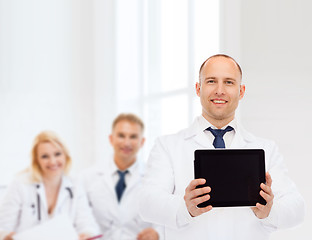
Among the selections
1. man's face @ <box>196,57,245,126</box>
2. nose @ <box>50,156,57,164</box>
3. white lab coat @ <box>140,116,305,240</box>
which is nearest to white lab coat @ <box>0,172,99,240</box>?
nose @ <box>50,156,57,164</box>

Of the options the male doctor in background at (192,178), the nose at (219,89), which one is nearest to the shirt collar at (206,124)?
the male doctor in background at (192,178)

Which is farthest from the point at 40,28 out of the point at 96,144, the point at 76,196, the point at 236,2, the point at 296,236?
the point at 296,236

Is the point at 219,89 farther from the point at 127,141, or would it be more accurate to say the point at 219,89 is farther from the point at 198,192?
the point at 127,141

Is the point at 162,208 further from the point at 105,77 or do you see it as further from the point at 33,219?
the point at 105,77

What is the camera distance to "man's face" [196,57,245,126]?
1.48 metres

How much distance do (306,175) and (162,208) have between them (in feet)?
3.31

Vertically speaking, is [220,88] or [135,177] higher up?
[220,88]

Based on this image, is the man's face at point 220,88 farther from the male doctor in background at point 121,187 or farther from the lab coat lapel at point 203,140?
the male doctor in background at point 121,187

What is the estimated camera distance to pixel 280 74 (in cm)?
226

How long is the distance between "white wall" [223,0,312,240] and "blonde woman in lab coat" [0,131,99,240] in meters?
1.10

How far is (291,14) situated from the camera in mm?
2213

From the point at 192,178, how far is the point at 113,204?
54.3 inches

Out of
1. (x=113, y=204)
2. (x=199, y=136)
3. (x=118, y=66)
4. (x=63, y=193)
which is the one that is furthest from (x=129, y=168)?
(x=199, y=136)

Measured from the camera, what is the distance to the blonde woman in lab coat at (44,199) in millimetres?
2822
